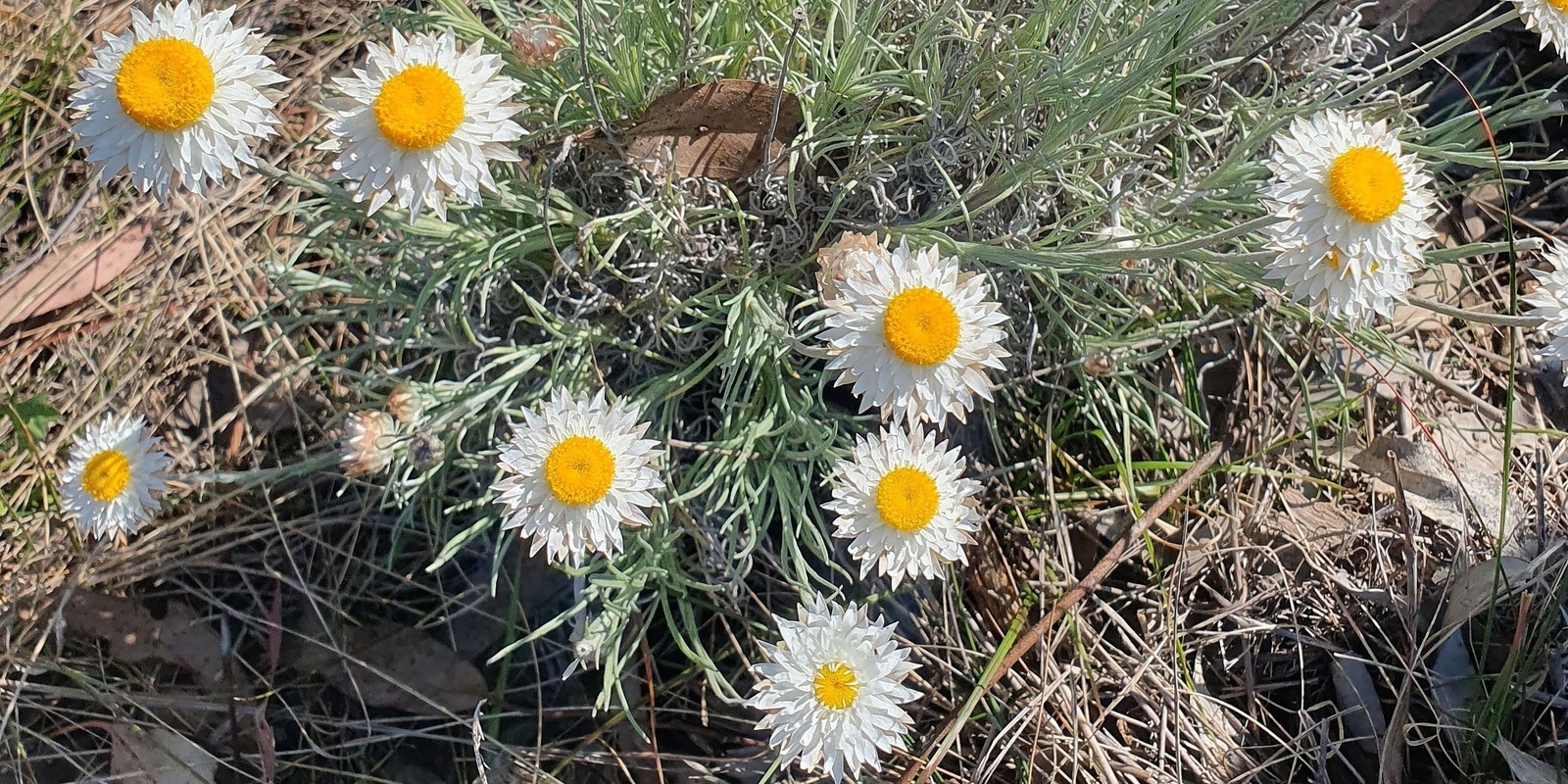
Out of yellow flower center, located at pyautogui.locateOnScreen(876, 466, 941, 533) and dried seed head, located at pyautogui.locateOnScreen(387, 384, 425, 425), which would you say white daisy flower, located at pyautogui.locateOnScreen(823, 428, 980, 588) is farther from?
dried seed head, located at pyautogui.locateOnScreen(387, 384, 425, 425)

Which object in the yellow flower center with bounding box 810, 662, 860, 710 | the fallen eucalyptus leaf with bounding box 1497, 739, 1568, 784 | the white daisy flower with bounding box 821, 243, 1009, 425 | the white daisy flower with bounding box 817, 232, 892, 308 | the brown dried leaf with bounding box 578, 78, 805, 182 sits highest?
the brown dried leaf with bounding box 578, 78, 805, 182

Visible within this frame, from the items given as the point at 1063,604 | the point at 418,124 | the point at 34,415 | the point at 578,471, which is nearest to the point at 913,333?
the point at 578,471

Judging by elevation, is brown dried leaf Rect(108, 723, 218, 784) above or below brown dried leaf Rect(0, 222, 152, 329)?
below

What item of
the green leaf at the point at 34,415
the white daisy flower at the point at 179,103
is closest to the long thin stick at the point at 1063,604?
the white daisy flower at the point at 179,103

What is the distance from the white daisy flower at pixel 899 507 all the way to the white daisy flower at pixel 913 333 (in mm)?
162

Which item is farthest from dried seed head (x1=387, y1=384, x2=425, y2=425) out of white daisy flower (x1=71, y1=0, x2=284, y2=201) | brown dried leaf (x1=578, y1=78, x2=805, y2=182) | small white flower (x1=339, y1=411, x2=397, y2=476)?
brown dried leaf (x1=578, y1=78, x2=805, y2=182)

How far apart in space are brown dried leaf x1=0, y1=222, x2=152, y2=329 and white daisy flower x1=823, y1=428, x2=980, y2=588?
2.08 metres

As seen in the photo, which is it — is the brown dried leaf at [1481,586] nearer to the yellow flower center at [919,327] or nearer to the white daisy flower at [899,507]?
the white daisy flower at [899,507]

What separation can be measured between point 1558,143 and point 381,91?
9.39ft

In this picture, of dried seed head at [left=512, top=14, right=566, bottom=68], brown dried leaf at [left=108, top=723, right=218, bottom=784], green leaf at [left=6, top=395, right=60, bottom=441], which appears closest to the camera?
dried seed head at [left=512, top=14, right=566, bottom=68]

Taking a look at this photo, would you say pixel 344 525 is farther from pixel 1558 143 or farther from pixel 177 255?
pixel 1558 143

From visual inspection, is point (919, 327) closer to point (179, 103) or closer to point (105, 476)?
point (179, 103)

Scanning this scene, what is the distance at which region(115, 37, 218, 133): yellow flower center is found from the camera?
1438 mm

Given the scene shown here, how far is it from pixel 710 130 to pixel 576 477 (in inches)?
33.7
